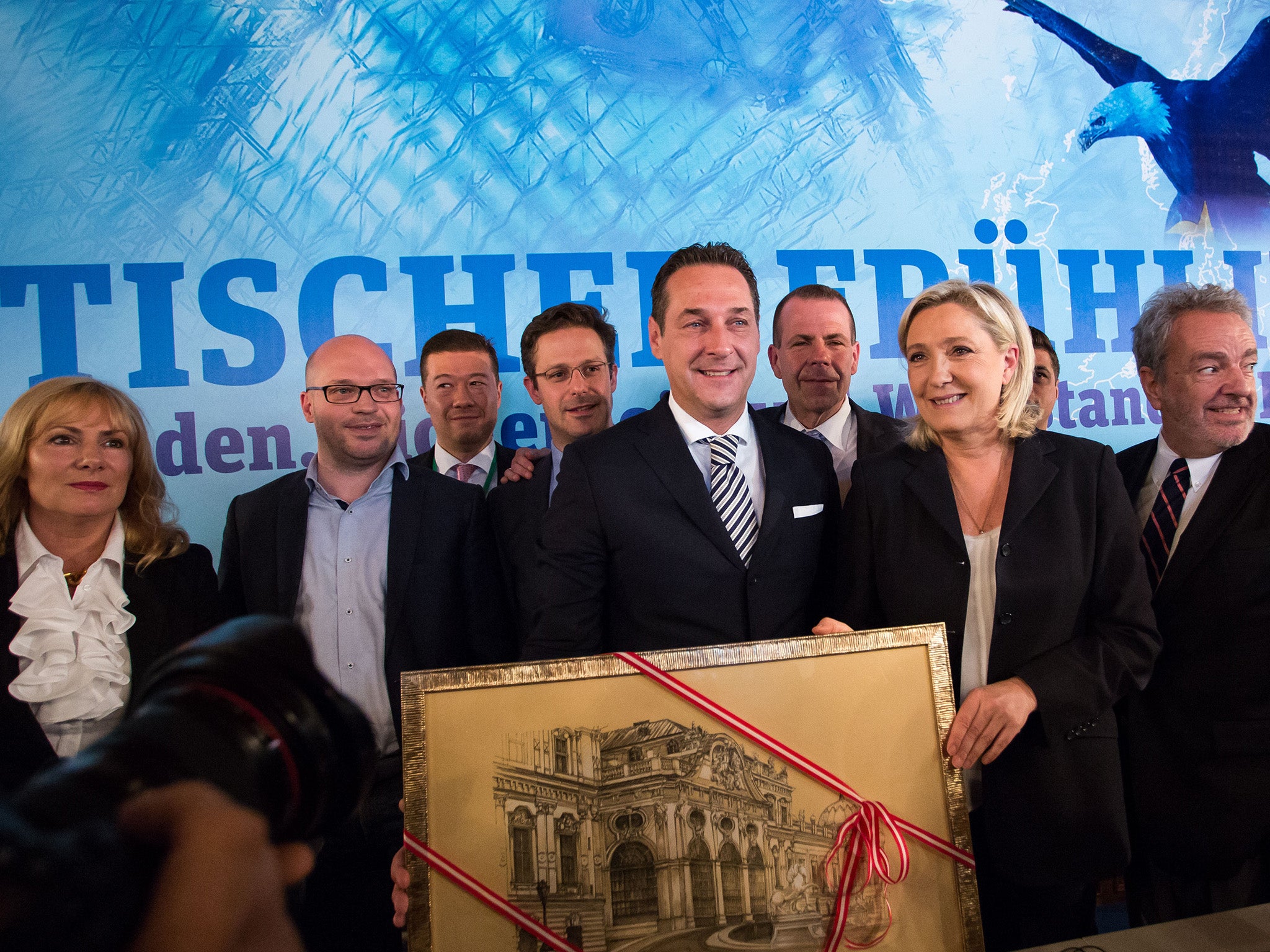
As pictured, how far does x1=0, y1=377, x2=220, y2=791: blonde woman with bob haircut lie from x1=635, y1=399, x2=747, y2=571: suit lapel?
4.21 ft

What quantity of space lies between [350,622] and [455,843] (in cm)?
132

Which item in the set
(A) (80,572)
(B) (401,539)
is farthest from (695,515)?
(A) (80,572)

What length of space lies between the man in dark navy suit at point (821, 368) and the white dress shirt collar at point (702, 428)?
1.09 meters

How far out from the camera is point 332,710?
0.72 meters

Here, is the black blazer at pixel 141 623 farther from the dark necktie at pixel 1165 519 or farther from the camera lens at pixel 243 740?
the dark necktie at pixel 1165 519

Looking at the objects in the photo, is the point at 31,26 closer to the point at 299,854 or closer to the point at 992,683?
the point at 299,854

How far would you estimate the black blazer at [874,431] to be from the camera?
10.0 ft

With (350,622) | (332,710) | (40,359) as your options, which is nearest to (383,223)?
(40,359)

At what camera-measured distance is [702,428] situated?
2139 mm

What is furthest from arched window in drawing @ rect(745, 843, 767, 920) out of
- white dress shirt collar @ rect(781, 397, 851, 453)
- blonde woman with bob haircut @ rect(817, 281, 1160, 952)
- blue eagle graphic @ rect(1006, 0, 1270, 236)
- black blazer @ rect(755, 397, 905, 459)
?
blue eagle graphic @ rect(1006, 0, 1270, 236)

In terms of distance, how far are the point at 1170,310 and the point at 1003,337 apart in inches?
33.7

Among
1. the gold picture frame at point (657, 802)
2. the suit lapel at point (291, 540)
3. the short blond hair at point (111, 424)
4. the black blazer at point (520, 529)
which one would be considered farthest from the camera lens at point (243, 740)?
the black blazer at point (520, 529)

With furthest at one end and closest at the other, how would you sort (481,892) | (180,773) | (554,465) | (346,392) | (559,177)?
(559,177)
(554,465)
(346,392)
(481,892)
(180,773)

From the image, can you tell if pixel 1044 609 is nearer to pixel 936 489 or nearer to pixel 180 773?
pixel 936 489
